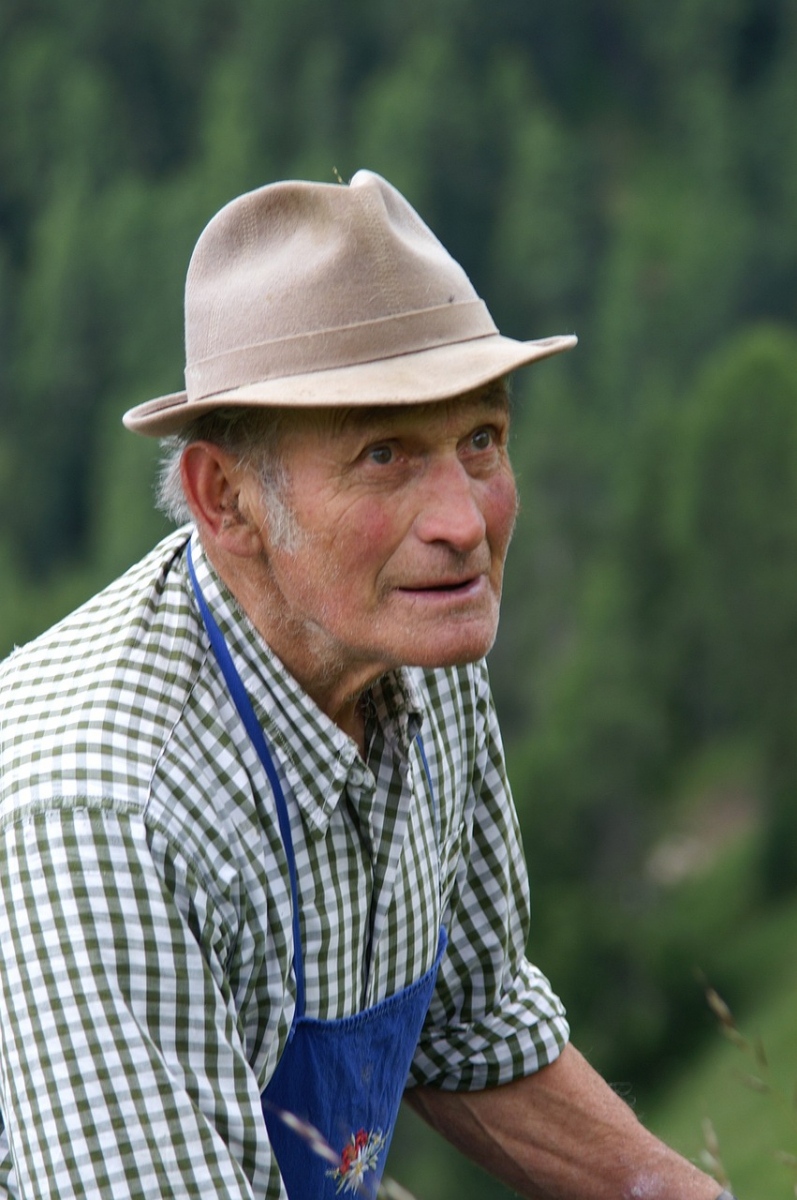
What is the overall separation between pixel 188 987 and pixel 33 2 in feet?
263

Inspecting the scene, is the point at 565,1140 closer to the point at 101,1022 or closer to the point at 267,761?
the point at 267,761

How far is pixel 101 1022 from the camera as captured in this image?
5.75 ft

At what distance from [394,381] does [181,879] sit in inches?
23.0

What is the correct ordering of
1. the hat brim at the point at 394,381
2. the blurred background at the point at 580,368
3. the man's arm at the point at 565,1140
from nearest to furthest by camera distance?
the hat brim at the point at 394,381 < the man's arm at the point at 565,1140 < the blurred background at the point at 580,368

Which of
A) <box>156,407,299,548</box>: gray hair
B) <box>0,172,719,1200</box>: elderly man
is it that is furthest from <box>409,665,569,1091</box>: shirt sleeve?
<box>156,407,299,548</box>: gray hair

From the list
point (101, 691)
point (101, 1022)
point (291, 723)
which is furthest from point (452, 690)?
point (101, 1022)

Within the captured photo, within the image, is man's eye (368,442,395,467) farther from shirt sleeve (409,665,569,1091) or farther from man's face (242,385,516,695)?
shirt sleeve (409,665,569,1091)

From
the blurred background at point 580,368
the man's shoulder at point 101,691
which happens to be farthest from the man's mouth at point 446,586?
the blurred background at point 580,368

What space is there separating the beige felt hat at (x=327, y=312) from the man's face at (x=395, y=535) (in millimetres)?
56

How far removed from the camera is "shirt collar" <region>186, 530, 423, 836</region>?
6.75ft

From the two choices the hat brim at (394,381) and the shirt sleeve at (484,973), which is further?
the shirt sleeve at (484,973)

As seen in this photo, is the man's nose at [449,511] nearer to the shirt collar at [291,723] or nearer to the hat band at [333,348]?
the hat band at [333,348]

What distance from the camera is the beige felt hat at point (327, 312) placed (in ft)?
6.44

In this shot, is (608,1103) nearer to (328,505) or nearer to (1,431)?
(328,505)
